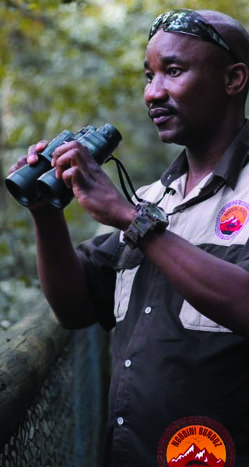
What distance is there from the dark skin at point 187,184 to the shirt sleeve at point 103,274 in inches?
1.6

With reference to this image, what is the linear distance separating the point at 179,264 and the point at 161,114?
673mm

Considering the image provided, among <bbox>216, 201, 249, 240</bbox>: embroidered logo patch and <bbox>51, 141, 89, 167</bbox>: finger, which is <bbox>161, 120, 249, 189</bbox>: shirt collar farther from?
<bbox>51, 141, 89, 167</bbox>: finger

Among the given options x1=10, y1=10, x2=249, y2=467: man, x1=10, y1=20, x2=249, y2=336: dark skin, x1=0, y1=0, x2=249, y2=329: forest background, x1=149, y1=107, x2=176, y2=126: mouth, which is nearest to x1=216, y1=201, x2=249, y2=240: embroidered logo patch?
x1=10, y1=10, x2=249, y2=467: man

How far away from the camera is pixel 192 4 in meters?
6.76

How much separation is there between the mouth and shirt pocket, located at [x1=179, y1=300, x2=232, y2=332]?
24.9 inches

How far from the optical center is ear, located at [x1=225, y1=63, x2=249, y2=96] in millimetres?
2455

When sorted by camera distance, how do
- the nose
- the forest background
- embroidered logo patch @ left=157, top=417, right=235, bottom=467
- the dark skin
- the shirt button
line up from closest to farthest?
the dark skin < embroidered logo patch @ left=157, top=417, right=235, bottom=467 < the shirt button < the nose < the forest background

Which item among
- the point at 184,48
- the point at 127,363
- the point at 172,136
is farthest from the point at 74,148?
the point at 127,363

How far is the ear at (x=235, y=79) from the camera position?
2455 mm

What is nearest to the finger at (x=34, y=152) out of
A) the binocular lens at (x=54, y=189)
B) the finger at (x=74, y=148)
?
the binocular lens at (x=54, y=189)

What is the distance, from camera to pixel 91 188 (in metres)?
2.04

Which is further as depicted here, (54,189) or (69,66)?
(69,66)

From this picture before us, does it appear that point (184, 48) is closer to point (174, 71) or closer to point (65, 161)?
point (174, 71)

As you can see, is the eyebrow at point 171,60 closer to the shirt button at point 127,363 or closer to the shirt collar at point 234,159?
the shirt collar at point 234,159
